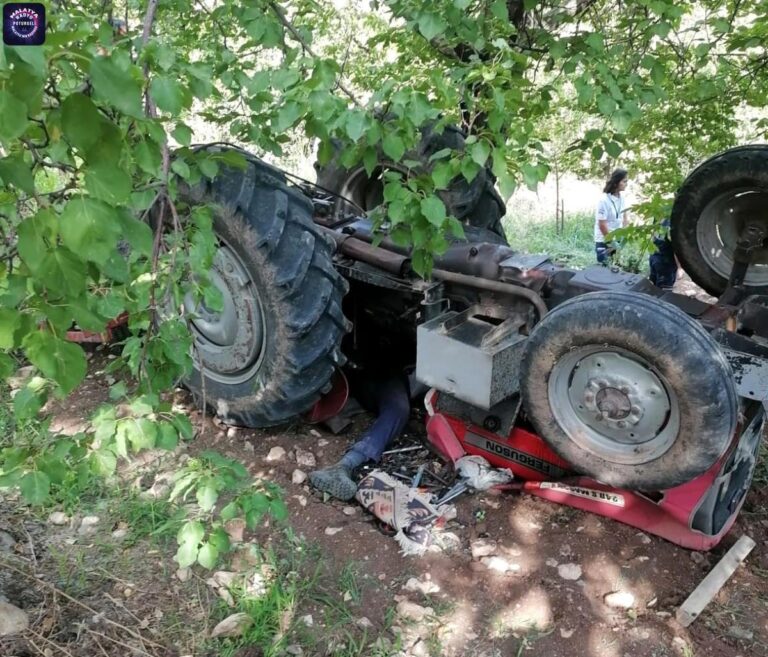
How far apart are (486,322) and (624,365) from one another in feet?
2.53

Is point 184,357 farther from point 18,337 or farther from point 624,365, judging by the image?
point 624,365

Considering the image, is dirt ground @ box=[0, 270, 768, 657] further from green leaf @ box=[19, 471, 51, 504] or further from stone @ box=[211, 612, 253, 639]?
green leaf @ box=[19, 471, 51, 504]

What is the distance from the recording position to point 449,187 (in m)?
3.68

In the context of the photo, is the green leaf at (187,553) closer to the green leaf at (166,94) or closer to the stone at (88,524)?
the green leaf at (166,94)

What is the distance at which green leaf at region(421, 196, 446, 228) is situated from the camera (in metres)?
1.85

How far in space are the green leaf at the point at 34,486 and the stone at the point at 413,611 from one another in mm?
1443

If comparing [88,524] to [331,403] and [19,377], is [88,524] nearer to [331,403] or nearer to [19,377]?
[331,403]

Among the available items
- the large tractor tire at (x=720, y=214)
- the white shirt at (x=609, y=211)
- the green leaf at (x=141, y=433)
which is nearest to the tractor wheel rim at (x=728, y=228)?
the large tractor tire at (x=720, y=214)

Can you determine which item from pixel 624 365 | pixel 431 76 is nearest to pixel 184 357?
pixel 431 76

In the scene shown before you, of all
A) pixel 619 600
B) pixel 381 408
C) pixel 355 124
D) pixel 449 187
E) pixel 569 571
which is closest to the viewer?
pixel 355 124

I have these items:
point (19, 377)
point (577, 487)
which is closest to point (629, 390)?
point (577, 487)

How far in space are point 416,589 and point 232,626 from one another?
0.69m

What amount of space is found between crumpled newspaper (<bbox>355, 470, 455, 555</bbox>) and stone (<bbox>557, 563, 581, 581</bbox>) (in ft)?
1.64

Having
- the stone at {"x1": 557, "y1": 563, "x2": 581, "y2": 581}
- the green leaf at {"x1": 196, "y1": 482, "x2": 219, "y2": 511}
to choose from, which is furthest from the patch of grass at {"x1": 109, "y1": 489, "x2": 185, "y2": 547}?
the stone at {"x1": 557, "y1": 563, "x2": 581, "y2": 581}
